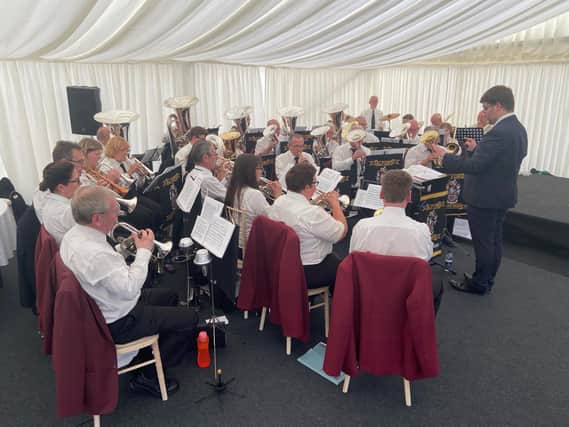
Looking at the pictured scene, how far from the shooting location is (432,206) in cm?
457

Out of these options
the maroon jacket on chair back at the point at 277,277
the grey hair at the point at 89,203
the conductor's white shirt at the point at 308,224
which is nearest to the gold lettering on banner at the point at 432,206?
the conductor's white shirt at the point at 308,224

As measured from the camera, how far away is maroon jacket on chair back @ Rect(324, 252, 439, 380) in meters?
2.32

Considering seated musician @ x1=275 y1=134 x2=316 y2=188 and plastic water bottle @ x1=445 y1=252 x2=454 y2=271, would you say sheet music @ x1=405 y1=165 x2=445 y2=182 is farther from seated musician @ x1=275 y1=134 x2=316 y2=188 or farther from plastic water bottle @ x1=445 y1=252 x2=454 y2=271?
seated musician @ x1=275 y1=134 x2=316 y2=188

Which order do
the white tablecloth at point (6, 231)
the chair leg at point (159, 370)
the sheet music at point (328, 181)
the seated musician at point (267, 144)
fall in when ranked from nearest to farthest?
the chair leg at point (159, 370) < the sheet music at point (328, 181) < the white tablecloth at point (6, 231) < the seated musician at point (267, 144)

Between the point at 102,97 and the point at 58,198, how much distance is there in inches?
182

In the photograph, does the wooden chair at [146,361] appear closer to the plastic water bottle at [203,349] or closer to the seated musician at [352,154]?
the plastic water bottle at [203,349]

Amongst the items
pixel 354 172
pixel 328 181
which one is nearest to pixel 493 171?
pixel 328 181

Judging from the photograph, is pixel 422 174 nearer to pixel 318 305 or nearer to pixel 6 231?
pixel 318 305

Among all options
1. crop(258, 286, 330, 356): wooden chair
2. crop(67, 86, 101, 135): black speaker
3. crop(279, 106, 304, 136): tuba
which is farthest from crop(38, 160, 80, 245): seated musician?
crop(279, 106, 304, 136): tuba

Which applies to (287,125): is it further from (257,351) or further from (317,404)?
(317,404)

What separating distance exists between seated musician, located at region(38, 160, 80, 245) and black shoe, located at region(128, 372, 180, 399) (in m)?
1.14

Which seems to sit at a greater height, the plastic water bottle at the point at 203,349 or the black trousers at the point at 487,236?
the black trousers at the point at 487,236

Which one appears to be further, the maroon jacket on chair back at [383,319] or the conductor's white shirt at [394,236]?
the conductor's white shirt at [394,236]

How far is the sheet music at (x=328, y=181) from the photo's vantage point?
4041 millimetres
